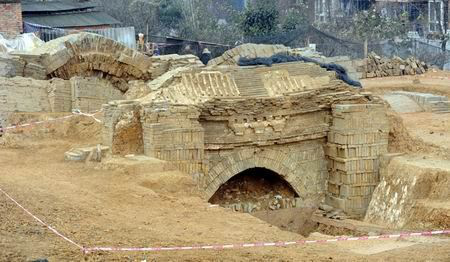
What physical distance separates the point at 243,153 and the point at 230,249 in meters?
6.03

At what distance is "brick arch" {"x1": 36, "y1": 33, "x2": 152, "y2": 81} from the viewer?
63.5ft

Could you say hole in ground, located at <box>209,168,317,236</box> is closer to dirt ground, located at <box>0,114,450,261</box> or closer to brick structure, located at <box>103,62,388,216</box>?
brick structure, located at <box>103,62,388,216</box>

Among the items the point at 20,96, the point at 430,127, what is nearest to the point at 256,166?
the point at 20,96

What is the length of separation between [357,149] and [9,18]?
42.5 ft

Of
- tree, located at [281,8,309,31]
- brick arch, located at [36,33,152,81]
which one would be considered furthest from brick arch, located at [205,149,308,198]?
tree, located at [281,8,309,31]

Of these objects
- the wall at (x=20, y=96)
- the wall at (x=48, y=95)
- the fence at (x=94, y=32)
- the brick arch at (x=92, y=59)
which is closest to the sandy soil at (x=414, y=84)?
the fence at (x=94, y=32)

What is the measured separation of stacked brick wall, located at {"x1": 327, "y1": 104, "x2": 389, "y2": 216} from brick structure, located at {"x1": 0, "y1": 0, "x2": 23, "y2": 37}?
39.9 feet

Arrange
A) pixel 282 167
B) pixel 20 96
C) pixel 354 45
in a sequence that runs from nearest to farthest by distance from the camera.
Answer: pixel 282 167
pixel 20 96
pixel 354 45

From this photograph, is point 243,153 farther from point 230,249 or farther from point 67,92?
point 230,249

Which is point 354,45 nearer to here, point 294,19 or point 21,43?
point 294,19

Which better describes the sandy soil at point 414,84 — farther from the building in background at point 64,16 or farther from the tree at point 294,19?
the building in background at point 64,16

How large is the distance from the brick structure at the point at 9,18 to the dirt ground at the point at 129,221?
33.5 feet

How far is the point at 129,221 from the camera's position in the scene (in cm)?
1187

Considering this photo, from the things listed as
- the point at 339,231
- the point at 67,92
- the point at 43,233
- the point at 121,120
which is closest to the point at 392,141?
the point at 339,231
